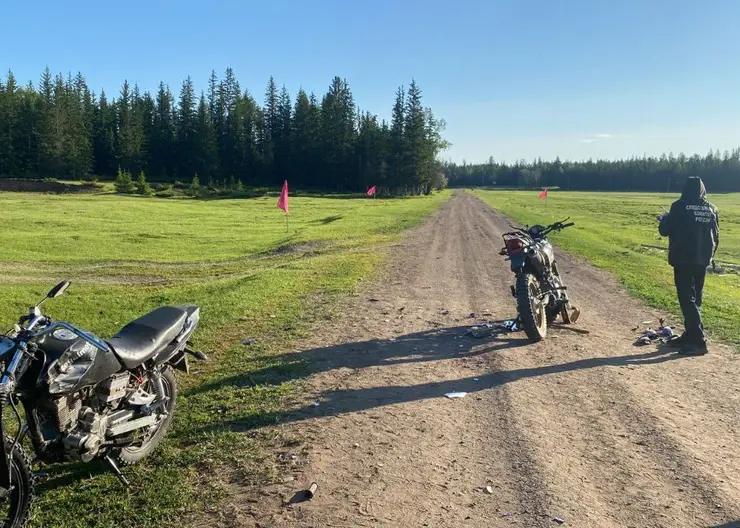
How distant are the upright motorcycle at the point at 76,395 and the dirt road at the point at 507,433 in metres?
1.10

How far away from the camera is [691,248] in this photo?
7.39 meters

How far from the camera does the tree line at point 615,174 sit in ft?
404

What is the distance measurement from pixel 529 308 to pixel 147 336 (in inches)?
199

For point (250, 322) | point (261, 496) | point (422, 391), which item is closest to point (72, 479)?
point (261, 496)

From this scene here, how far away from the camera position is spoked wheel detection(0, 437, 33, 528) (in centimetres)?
332

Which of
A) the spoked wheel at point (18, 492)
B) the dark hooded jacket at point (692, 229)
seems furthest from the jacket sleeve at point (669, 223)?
the spoked wheel at point (18, 492)

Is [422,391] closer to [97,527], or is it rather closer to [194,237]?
[97,527]

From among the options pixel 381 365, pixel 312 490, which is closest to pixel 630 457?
pixel 312 490

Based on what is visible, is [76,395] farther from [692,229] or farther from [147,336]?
[692,229]

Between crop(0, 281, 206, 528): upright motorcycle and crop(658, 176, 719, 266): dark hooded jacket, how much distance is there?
6553 millimetres

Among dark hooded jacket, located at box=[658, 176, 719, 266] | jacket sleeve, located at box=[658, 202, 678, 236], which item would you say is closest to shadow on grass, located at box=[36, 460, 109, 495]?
dark hooded jacket, located at box=[658, 176, 719, 266]

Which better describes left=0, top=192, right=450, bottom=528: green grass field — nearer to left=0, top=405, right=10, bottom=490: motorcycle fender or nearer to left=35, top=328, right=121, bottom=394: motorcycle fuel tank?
left=0, top=405, right=10, bottom=490: motorcycle fender

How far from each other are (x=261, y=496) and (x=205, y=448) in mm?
944

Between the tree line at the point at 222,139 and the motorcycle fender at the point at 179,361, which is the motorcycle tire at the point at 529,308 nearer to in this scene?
the motorcycle fender at the point at 179,361
